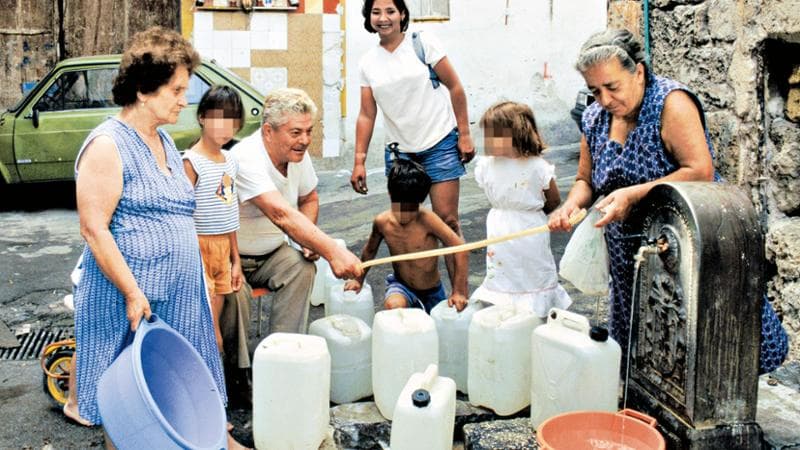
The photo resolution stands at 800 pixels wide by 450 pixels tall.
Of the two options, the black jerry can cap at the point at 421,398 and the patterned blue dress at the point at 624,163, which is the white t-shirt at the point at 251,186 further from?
the patterned blue dress at the point at 624,163

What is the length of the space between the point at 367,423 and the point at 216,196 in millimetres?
1260

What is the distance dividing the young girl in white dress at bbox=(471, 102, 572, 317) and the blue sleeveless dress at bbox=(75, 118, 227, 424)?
1.66m

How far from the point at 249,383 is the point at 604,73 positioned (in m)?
2.25

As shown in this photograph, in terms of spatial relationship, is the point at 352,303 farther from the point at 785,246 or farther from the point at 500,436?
the point at 785,246

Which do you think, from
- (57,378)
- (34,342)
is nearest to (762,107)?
(57,378)

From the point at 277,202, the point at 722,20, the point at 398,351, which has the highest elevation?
the point at 722,20

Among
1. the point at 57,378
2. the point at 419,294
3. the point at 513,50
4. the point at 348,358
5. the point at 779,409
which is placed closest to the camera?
the point at 779,409

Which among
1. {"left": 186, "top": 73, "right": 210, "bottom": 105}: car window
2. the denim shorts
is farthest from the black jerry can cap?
{"left": 186, "top": 73, "right": 210, "bottom": 105}: car window

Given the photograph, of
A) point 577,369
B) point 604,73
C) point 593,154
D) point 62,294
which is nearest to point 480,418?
point 577,369

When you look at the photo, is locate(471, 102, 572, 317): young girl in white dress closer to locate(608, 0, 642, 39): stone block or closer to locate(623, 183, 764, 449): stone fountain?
locate(608, 0, 642, 39): stone block

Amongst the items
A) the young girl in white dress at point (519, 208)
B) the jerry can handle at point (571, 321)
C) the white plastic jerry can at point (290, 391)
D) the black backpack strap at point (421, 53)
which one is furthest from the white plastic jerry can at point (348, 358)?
the black backpack strap at point (421, 53)

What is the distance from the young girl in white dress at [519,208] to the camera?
4559 mm

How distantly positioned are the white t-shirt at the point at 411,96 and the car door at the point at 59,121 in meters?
4.67

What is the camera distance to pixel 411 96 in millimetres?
5148
